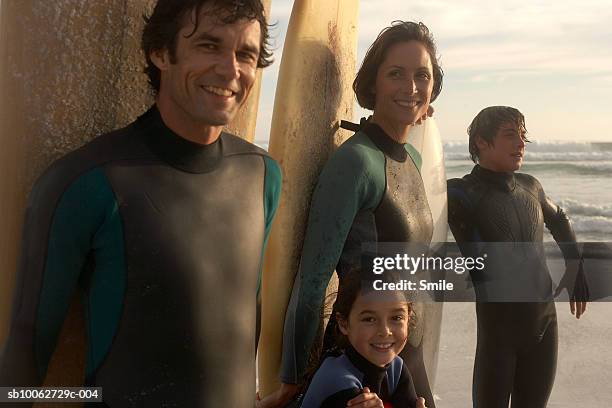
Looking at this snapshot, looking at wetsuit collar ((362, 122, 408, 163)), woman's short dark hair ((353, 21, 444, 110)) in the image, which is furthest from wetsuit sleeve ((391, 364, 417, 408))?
woman's short dark hair ((353, 21, 444, 110))

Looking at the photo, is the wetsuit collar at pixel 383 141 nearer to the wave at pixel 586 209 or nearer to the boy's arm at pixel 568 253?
the boy's arm at pixel 568 253

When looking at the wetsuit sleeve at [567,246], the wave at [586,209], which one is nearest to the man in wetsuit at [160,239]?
the wetsuit sleeve at [567,246]

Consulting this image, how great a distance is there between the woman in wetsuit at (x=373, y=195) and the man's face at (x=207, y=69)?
2.41ft

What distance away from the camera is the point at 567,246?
3.46 metres

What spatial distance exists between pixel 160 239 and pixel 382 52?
1245mm

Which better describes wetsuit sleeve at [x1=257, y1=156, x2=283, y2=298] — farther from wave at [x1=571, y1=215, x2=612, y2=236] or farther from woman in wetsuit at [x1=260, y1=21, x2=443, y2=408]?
wave at [x1=571, y1=215, x2=612, y2=236]

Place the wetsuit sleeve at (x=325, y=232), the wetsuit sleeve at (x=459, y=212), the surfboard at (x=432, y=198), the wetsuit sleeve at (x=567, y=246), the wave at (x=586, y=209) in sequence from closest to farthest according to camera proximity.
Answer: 1. the wetsuit sleeve at (x=325, y=232)
2. the surfboard at (x=432, y=198)
3. the wetsuit sleeve at (x=459, y=212)
4. the wetsuit sleeve at (x=567, y=246)
5. the wave at (x=586, y=209)

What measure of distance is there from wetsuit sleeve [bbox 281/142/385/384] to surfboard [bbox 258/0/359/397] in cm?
15

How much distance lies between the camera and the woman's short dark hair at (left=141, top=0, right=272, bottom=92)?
6.35 ft

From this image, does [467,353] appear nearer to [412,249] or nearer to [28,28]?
[412,249]

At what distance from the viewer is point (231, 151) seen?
2109mm

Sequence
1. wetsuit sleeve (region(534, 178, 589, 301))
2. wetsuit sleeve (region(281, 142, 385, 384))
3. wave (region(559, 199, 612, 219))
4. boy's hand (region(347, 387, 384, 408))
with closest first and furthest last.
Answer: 1. boy's hand (region(347, 387, 384, 408))
2. wetsuit sleeve (region(281, 142, 385, 384))
3. wetsuit sleeve (region(534, 178, 589, 301))
4. wave (region(559, 199, 612, 219))

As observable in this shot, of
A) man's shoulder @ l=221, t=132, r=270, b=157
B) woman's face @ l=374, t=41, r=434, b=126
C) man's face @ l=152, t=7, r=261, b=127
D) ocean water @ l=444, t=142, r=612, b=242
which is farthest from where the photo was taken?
ocean water @ l=444, t=142, r=612, b=242

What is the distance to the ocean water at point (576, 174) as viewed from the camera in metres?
10.9
